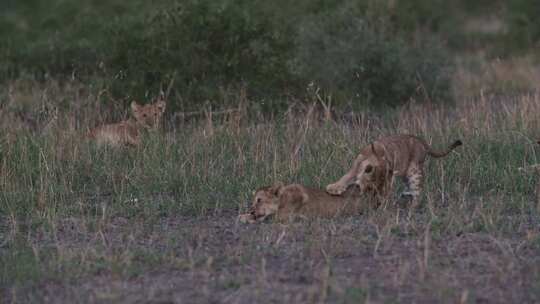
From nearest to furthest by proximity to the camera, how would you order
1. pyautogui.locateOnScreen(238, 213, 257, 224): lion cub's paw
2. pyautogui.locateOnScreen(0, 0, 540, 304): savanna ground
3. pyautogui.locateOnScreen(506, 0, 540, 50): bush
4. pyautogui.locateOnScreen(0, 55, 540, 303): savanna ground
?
pyautogui.locateOnScreen(0, 55, 540, 303): savanna ground, pyautogui.locateOnScreen(0, 0, 540, 304): savanna ground, pyautogui.locateOnScreen(238, 213, 257, 224): lion cub's paw, pyautogui.locateOnScreen(506, 0, 540, 50): bush

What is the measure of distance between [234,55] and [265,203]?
231 inches

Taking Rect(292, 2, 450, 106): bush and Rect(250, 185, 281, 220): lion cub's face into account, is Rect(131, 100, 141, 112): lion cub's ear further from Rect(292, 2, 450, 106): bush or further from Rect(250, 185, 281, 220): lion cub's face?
Rect(250, 185, 281, 220): lion cub's face

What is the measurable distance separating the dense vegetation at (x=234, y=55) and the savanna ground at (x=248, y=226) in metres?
1.05

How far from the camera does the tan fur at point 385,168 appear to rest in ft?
28.2

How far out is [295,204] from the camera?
8.14 meters

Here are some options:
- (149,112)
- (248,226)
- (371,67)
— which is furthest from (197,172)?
(371,67)

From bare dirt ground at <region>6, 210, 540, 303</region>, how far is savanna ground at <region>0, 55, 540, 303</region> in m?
0.02

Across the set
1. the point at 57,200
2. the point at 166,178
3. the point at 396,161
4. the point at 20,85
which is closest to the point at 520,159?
the point at 396,161

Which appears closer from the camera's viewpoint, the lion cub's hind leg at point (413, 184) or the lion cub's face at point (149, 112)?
the lion cub's hind leg at point (413, 184)

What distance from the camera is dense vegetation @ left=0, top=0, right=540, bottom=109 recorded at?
537 inches

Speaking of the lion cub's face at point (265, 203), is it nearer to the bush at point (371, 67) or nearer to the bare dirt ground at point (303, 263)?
the bare dirt ground at point (303, 263)

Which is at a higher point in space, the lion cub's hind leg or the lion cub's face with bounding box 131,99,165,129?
the lion cub's face with bounding box 131,99,165,129

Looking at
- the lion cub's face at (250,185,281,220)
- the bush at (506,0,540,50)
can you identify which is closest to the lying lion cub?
the lion cub's face at (250,185,281,220)

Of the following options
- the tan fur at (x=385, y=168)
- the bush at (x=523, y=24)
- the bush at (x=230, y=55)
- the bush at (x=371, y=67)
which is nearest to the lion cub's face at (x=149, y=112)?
the bush at (x=230, y=55)
